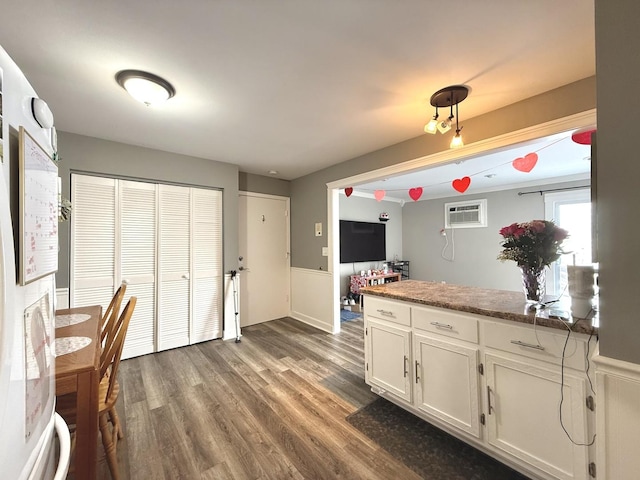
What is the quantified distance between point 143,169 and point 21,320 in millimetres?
2946

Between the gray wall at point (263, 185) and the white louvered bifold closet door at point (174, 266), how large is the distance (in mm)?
902

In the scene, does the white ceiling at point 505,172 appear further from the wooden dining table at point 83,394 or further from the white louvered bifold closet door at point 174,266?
the wooden dining table at point 83,394

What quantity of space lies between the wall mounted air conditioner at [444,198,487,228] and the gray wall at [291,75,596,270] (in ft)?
10.9

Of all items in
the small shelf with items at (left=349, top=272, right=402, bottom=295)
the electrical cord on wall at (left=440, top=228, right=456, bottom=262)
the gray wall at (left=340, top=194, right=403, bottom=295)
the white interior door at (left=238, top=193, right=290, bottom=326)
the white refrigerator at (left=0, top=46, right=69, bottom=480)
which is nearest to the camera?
the white refrigerator at (left=0, top=46, right=69, bottom=480)

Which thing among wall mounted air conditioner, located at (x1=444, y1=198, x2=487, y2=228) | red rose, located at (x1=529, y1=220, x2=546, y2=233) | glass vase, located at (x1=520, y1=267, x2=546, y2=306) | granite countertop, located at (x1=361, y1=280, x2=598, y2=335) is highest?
wall mounted air conditioner, located at (x1=444, y1=198, x2=487, y2=228)

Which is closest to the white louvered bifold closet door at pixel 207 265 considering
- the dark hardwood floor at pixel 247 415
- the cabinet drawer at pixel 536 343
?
the dark hardwood floor at pixel 247 415

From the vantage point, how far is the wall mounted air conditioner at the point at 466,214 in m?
5.26

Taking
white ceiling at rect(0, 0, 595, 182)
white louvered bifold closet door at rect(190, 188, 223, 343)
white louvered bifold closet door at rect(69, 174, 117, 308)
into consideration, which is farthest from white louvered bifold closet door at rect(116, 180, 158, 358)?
white ceiling at rect(0, 0, 595, 182)

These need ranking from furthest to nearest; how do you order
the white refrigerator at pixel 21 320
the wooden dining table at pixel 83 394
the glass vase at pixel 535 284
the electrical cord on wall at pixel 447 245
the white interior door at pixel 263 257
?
1. the electrical cord on wall at pixel 447 245
2. the white interior door at pixel 263 257
3. the glass vase at pixel 535 284
4. the wooden dining table at pixel 83 394
5. the white refrigerator at pixel 21 320

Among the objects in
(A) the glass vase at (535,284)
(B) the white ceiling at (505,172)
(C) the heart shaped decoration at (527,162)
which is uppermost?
(B) the white ceiling at (505,172)

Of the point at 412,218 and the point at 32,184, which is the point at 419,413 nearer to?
the point at 32,184

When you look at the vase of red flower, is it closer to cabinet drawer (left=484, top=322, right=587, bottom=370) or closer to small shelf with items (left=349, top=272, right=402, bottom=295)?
cabinet drawer (left=484, top=322, right=587, bottom=370)

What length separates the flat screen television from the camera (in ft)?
17.1

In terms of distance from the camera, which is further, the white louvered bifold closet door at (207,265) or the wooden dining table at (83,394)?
the white louvered bifold closet door at (207,265)
